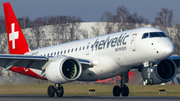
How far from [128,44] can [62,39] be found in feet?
159

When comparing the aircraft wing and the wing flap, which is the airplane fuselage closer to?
the aircraft wing

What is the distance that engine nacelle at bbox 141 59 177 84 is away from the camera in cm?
2714

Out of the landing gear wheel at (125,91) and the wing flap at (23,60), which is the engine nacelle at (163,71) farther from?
the wing flap at (23,60)

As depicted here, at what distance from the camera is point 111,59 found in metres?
25.9

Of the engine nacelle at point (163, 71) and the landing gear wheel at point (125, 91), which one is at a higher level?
→ the engine nacelle at point (163, 71)

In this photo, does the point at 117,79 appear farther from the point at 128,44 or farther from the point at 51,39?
the point at 51,39

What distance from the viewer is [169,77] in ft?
90.3

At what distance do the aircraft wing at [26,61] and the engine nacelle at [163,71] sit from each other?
206 inches

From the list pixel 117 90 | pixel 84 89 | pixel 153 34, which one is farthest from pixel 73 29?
pixel 153 34

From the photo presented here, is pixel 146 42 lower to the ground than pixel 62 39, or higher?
lower

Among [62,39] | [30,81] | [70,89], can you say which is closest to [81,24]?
[62,39]

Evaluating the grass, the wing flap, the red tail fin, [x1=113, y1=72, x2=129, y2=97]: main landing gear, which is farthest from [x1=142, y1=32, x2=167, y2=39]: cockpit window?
the red tail fin

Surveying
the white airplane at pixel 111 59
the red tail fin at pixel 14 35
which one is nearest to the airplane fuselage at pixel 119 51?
the white airplane at pixel 111 59

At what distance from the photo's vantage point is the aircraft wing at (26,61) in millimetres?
26391
